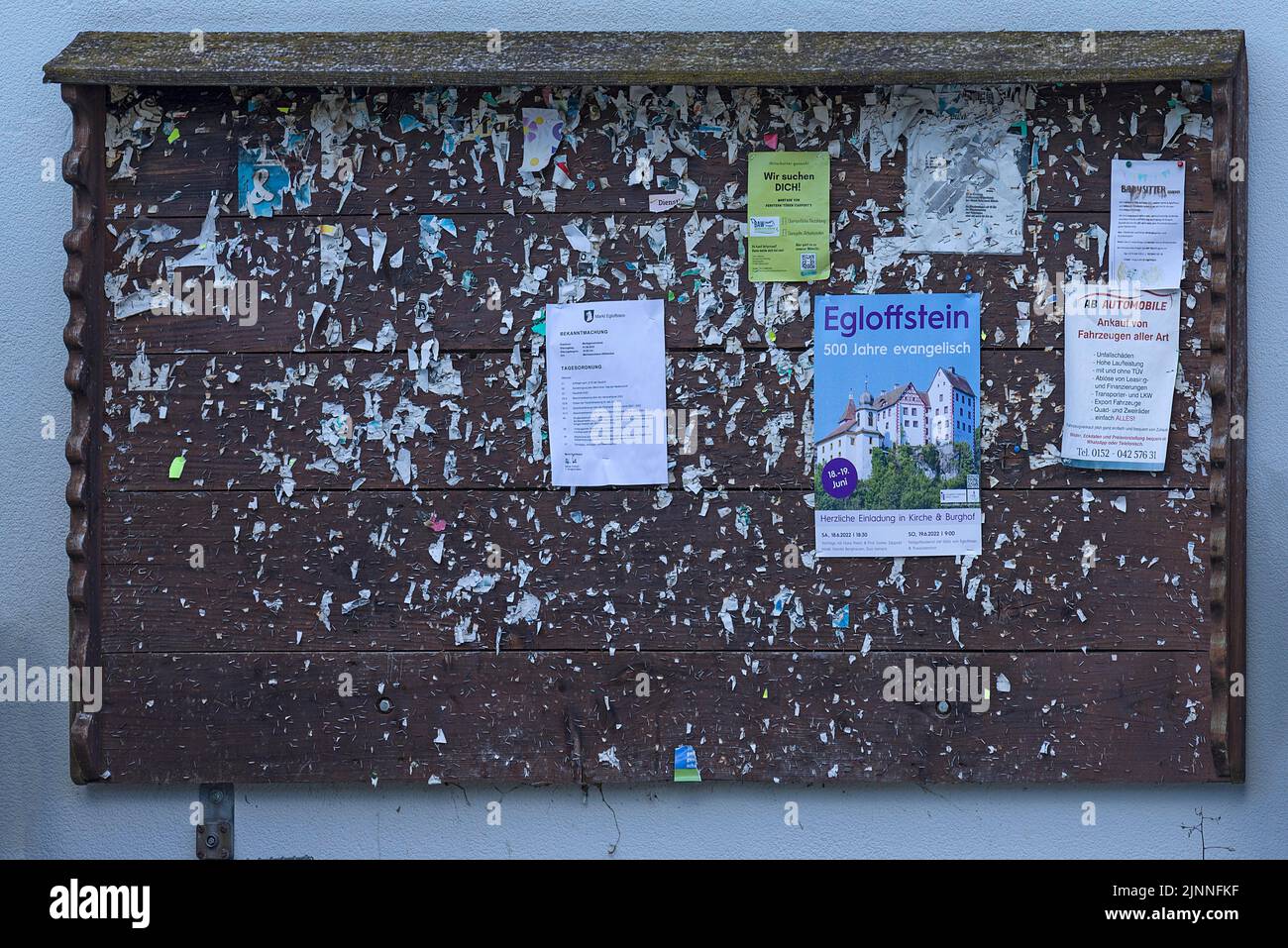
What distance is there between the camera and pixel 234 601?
2.04 metres

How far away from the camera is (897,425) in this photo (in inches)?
79.1

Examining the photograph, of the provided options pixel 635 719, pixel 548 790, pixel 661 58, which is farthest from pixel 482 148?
pixel 548 790

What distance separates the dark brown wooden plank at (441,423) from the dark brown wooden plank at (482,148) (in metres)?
0.31

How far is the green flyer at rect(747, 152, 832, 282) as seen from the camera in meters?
2.00

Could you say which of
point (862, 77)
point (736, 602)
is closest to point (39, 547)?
point (736, 602)

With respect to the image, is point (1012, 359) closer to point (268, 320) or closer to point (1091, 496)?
point (1091, 496)

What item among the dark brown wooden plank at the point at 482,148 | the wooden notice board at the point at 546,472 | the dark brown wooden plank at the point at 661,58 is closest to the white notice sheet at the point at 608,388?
the wooden notice board at the point at 546,472

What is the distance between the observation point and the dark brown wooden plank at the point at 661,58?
192 centimetres

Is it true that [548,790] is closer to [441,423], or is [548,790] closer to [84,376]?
[441,423]

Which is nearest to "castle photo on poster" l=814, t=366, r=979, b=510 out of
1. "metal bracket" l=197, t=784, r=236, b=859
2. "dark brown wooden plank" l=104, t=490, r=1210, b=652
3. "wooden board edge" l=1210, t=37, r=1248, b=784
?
"dark brown wooden plank" l=104, t=490, r=1210, b=652

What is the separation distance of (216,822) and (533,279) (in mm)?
1260

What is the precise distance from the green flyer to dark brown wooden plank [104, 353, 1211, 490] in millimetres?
184

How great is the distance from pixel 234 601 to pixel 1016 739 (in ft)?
5.06

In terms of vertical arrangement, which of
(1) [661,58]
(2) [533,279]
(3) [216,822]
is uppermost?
(1) [661,58]
